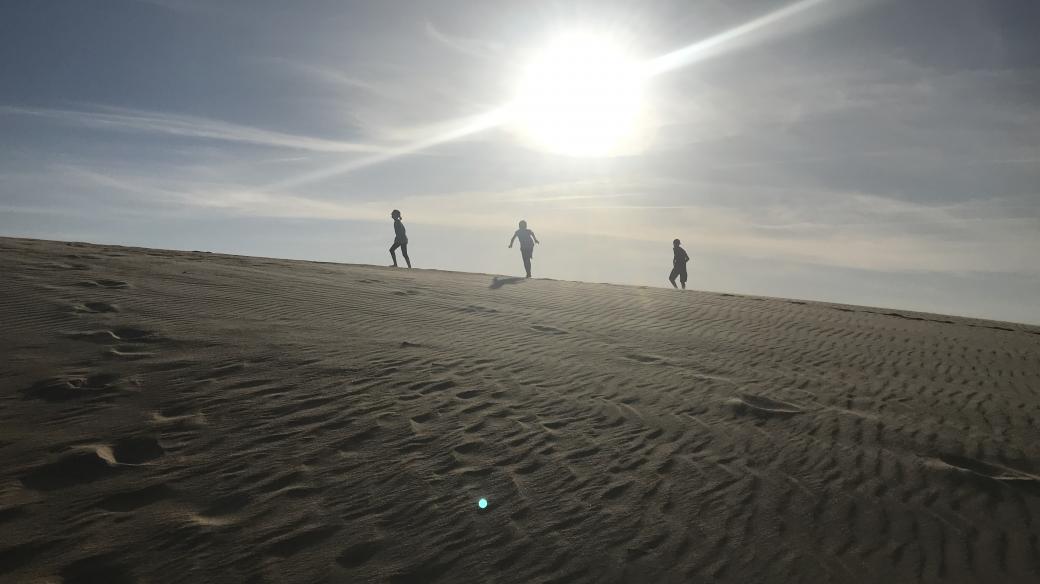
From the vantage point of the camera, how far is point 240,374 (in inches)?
222

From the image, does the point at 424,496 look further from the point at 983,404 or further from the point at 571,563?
the point at 983,404

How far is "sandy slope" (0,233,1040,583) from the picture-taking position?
3.24 metres

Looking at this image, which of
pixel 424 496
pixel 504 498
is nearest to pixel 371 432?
pixel 424 496

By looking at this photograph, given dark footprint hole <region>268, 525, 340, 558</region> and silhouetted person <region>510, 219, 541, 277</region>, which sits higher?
silhouetted person <region>510, 219, 541, 277</region>

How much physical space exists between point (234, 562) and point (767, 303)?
567 inches

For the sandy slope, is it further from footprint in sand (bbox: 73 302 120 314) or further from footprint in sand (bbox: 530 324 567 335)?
footprint in sand (bbox: 530 324 567 335)

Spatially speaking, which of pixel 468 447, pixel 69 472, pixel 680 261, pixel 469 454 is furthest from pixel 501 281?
pixel 69 472

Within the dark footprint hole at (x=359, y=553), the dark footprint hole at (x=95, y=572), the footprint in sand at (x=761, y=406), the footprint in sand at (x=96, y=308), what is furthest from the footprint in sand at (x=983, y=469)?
the footprint in sand at (x=96, y=308)

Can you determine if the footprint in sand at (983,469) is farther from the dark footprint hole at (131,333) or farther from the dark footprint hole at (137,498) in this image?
the dark footprint hole at (131,333)

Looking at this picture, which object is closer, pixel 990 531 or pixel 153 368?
pixel 990 531

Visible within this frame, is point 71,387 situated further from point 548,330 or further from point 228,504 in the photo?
point 548,330

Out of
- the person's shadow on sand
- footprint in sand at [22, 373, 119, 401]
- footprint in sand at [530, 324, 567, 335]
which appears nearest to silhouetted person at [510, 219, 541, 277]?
the person's shadow on sand

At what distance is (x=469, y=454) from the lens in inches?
175

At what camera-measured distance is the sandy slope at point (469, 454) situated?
3.24 m
